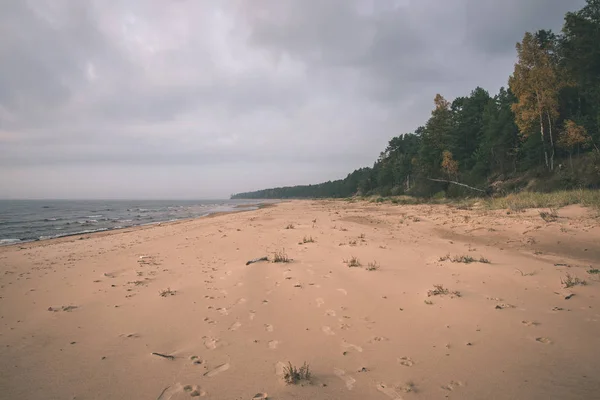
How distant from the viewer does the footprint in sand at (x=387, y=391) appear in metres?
2.61

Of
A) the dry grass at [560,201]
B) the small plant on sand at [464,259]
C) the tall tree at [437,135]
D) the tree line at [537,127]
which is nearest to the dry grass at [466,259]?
the small plant on sand at [464,259]

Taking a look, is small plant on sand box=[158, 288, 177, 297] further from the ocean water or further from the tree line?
the tree line

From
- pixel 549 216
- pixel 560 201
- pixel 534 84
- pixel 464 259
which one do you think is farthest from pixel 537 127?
pixel 464 259

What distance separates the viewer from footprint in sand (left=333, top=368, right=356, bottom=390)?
2826 mm

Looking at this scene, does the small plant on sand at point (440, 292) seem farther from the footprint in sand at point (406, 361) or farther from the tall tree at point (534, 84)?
the tall tree at point (534, 84)

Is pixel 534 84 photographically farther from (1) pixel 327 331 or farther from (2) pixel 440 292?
(1) pixel 327 331

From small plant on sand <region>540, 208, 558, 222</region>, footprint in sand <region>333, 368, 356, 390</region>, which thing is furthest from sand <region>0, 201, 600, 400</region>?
small plant on sand <region>540, 208, 558, 222</region>

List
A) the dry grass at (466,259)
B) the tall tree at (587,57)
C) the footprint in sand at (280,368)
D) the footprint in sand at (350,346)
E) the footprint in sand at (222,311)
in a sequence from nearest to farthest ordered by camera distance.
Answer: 1. the footprint in sand at (280,368)
2. the footprint in sand at (350,346)
3. the footprint in sand at (222,311)
4. the dry grass at (466,259)
5. the tall tree at (587,57)

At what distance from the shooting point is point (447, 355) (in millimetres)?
3238

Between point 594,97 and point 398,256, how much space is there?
29979mm

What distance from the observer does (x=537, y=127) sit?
26250 mm

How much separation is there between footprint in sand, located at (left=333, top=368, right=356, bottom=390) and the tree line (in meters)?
23.8

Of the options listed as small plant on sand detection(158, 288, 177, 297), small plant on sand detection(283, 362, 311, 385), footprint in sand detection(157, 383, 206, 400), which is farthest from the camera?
small plant on sand detection(158, 288, 177, 297)

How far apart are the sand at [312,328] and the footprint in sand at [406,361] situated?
3 cm
